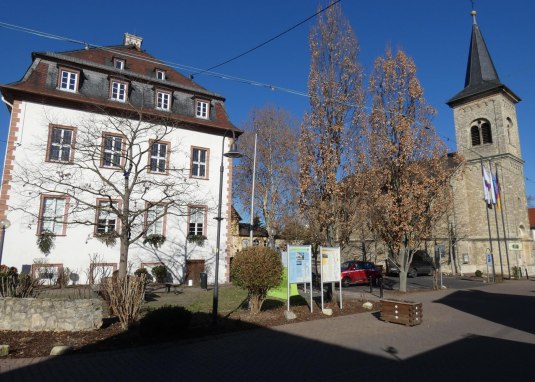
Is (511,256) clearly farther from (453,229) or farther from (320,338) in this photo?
(320,338)

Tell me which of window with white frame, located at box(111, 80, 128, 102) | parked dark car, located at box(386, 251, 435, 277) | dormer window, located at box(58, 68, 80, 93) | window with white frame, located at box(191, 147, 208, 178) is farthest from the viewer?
parked dark car, located at box(386, 251, 435, 277)

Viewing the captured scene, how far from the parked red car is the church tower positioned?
17.3 metres

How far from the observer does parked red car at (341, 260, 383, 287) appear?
23.7 metres

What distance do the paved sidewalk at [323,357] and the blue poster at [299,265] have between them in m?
1.82

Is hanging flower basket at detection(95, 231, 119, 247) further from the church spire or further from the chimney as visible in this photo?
the church spire

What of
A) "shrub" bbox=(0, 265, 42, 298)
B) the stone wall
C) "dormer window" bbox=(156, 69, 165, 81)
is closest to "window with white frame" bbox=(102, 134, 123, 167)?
"shrub" bbox=(0, 265, 42, 298)

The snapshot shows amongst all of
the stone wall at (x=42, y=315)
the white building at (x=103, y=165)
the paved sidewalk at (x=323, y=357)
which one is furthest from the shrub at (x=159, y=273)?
the paved sidewalk at (x=323, y=357)

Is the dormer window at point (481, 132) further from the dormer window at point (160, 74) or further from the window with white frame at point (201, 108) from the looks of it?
the dormer window at point (160, 74)

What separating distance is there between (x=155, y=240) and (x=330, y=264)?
11322mm

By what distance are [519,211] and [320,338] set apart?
130 feet

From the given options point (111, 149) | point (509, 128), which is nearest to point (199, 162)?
point (111, 149)

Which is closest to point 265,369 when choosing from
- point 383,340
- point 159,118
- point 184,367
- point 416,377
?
point 184,367

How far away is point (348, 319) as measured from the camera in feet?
37.4

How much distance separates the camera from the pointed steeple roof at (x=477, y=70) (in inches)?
1662
